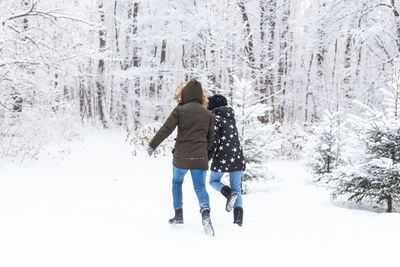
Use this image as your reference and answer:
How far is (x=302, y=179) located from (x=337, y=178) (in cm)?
345

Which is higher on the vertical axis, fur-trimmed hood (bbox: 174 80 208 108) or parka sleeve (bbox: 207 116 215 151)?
fur-trimmed hood (bbox: 174 80 208 108)

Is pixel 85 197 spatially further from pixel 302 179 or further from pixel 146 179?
pixel 302 179

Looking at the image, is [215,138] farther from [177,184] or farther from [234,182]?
[177,184]

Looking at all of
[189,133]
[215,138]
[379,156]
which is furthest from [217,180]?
[379,156]

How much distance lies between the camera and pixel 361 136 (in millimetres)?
5145

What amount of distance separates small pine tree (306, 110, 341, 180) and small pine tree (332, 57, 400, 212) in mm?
2689

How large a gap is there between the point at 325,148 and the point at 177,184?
489cm

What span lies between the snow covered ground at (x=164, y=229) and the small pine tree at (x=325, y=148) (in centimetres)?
86

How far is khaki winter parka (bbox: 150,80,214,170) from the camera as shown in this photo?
3939 millimetres

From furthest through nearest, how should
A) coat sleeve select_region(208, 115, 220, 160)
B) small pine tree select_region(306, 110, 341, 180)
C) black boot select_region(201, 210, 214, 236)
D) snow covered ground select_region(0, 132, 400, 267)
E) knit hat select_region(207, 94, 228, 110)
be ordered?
small pine tree select_region(306, 110, 341, 180) → knit hat select_region(207, 94, 228, 110) → coat sleeve select_region(208, 115, 220, 160) → black boot select_region(201, 210, 214, 236) → snow covered ground select_region(0, 132, 400, 267)

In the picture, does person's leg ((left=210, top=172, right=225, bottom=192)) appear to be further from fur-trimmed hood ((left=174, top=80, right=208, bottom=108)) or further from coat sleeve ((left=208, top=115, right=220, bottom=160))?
fur-trimmed hood ((left=174, top=80, right=208, bottom=108))

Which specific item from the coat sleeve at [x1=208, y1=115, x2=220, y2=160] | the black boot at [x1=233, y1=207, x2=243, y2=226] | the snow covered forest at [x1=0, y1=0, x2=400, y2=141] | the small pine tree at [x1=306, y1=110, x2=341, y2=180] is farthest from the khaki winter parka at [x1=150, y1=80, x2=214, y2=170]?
the small pine tree at [x1=306, y1=110, x2=341, y2=180]

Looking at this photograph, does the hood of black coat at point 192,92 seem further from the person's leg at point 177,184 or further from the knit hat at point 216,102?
the person's leg at point 177,184

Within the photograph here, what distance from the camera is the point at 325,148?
7887mm
